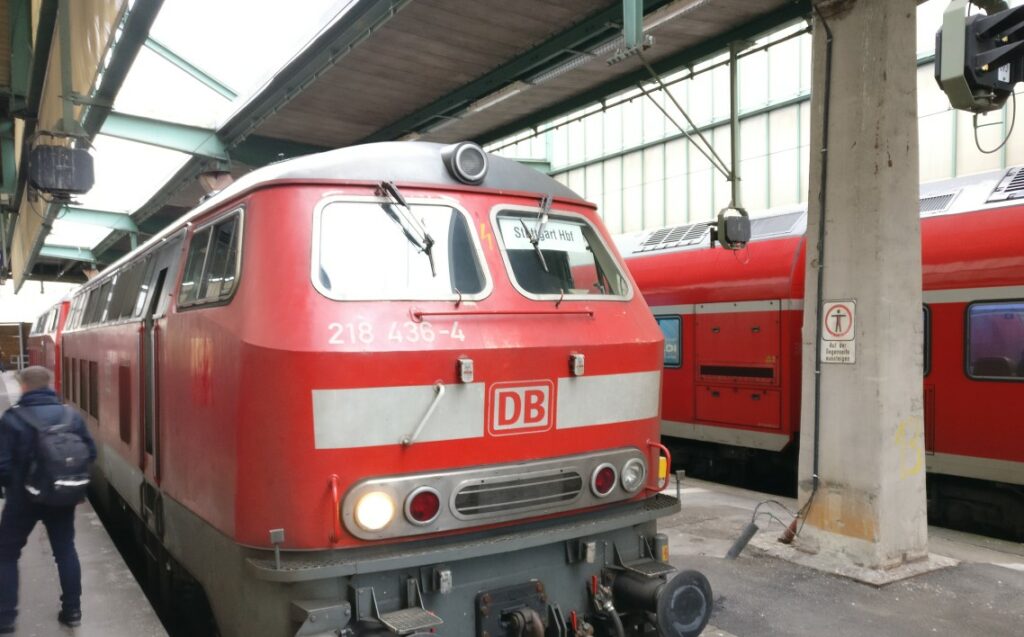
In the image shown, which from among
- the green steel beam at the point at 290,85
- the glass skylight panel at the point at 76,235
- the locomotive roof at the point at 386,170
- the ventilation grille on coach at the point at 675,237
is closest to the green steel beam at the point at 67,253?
the glass skylight panel at the point at 76,235

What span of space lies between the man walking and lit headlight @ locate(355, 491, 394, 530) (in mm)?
1955

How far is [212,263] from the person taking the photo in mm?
4211

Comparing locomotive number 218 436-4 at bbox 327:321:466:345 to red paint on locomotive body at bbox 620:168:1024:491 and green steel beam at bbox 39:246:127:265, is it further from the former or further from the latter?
green steel beam at bbox 39:246:127:265

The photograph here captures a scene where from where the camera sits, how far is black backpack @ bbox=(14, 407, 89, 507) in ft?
13.9

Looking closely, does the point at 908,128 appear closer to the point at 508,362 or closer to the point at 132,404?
the point at 508,362

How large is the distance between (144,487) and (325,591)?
2699 millimetres

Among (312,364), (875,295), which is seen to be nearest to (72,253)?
(875,295)

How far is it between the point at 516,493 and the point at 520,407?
1.35 ft

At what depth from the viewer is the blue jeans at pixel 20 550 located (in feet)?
14.1

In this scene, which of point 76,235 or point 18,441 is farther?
point 76,235

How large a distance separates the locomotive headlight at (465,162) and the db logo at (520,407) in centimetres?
112

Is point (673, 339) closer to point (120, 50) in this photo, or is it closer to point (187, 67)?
point (120, 50)

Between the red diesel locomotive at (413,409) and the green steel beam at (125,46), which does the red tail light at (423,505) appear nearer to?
the red diesel locomotive at (413,409)

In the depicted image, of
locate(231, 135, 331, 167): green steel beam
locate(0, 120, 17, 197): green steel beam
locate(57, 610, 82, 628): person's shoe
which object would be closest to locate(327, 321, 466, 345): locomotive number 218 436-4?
locate(57, 610, 82, 628): person's shoe
